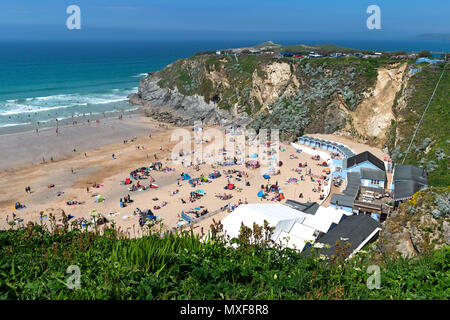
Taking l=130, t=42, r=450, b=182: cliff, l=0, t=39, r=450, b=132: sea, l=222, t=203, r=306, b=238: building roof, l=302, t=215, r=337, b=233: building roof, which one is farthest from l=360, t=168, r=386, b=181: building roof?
l=0, t=39, r=450, b=132: sea

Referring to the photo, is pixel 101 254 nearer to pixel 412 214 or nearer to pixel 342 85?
pixel 412 214

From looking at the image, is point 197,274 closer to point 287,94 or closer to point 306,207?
point 306,207

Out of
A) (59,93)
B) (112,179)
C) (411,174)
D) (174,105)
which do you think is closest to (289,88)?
(174,105)

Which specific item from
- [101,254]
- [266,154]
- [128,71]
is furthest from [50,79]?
[101,254]

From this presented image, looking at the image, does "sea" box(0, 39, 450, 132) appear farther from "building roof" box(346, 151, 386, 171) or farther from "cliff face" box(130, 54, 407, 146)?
"building roof" box(346, 151, 386, 171)

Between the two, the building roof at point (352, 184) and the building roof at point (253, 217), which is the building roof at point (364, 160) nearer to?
the building roof at point (352, 184)
